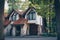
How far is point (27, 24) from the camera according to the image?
49.2m

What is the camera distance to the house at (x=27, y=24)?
159ft

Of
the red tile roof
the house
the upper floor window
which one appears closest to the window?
the house

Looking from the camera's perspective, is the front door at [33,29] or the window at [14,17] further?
the window at [14,17]

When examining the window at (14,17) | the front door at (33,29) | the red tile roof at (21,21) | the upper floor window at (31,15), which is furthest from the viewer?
the window at (14,17)

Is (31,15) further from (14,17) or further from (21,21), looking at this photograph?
(14,17)

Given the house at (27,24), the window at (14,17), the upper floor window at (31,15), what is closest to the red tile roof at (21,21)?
the house at (27,24)

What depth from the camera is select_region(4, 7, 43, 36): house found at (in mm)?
48312

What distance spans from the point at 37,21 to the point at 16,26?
4956 mm

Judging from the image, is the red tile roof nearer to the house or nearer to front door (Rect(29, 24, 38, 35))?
the house

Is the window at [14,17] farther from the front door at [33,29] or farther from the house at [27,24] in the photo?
the front door at [33,29]

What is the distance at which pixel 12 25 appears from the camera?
49.5 m

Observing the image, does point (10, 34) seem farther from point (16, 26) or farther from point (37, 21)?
point (37, 21)

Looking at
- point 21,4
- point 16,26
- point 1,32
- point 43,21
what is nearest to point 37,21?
point 43,21

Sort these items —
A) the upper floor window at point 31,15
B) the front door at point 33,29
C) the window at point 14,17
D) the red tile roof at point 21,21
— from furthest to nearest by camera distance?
the window at point 14,17, the front door at point 33,29, the upper floor window at point 31,15, the red tile roof at point 21,21
